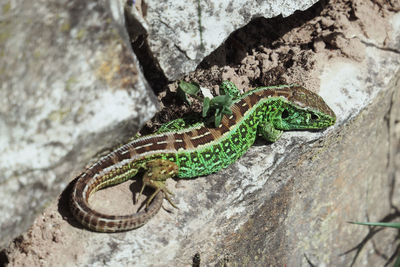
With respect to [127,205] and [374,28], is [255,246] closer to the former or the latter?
[127,205]

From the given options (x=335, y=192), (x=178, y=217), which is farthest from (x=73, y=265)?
(x=335, y=192)

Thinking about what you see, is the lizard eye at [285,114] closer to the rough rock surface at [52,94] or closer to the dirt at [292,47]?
the dirt at [292,47]

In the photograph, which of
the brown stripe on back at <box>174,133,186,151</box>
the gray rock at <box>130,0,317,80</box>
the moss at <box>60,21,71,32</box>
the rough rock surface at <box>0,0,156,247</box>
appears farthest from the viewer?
the brown stripe on back at <box>174,133,186,151</box>

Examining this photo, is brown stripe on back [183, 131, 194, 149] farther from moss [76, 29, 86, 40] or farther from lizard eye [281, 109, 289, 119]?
moss [76, 29, 86, 40]

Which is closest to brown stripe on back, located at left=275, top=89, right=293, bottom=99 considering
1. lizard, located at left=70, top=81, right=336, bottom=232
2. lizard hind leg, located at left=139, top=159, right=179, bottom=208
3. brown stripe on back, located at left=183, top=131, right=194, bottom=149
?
lizard, located at left=70, top=81, right=336, bottom=232

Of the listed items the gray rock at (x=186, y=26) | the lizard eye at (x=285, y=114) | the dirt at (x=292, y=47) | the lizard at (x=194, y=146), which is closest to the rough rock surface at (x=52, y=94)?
the gray rock at (x=186, y=26)

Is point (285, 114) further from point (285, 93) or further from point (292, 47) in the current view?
point (292, 47)

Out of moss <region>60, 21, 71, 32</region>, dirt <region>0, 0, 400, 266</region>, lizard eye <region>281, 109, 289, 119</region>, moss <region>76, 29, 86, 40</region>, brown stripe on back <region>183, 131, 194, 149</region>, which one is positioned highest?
moss <region>60, 21, 71, 32</region>
